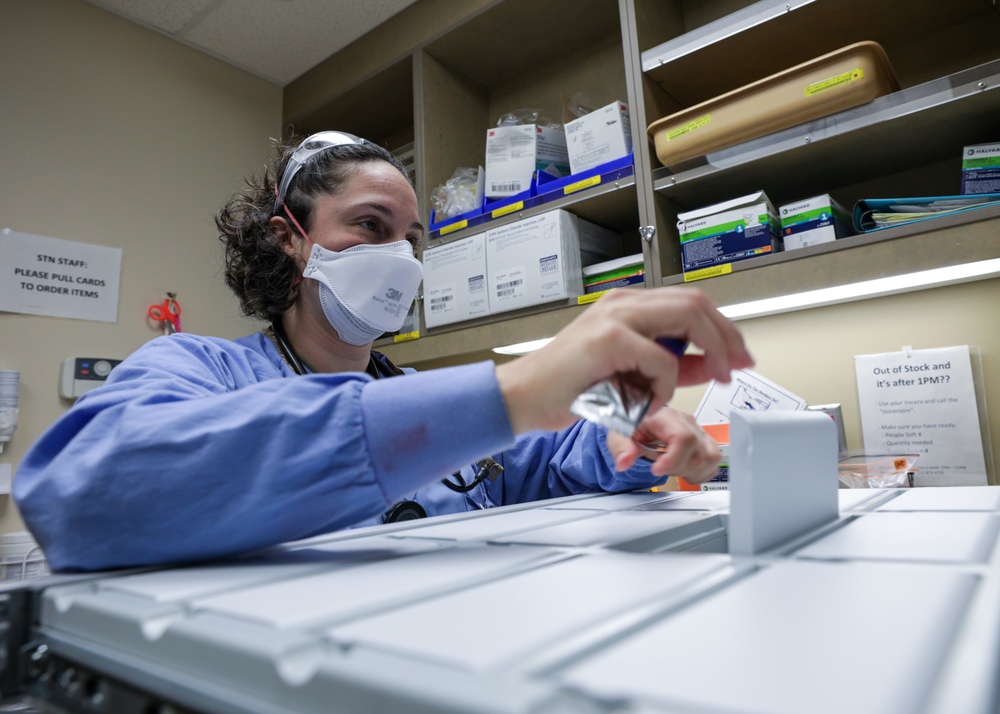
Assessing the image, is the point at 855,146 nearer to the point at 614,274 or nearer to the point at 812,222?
the point at 812,222

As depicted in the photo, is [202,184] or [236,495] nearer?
[236,495]

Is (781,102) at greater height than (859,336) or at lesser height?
greater

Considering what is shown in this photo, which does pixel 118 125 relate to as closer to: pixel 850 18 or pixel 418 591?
pixel 850 18

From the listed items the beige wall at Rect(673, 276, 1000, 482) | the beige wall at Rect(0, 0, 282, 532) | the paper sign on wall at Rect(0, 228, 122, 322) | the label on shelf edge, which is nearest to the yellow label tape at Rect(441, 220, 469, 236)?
the label on shelf edge

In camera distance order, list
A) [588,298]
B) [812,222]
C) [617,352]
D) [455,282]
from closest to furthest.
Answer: [617,352], [812,222], [588,298], [455,282]

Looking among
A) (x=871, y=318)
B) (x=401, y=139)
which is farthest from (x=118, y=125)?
(x=871, y=318)

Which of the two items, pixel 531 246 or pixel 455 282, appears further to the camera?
pixel 455 282

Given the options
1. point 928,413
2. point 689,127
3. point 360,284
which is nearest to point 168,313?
point 360,284

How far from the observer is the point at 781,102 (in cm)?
134

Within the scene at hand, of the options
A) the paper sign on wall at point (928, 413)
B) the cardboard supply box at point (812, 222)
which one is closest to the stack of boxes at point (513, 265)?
the cardboard supply box at point (812, 222)

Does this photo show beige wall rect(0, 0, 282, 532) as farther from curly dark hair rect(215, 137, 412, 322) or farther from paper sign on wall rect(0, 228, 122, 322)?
curly dark hair rect(215, 137, 412, 322)

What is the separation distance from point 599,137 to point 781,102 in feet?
1.55

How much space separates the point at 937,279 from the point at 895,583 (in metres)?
1.37

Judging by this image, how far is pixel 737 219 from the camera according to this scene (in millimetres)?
1436
